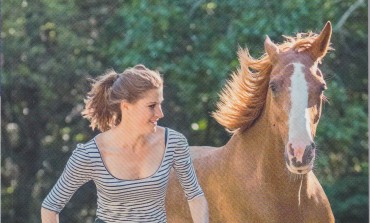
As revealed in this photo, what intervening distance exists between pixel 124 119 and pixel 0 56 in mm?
2693

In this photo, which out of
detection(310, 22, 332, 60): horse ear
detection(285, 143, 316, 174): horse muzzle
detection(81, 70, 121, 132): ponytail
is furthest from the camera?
detection(310, 22, 332, 60): horse ear

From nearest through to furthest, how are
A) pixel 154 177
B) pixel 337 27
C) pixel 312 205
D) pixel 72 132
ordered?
1. pixel 154 177
2. pixel 312 205
3. pixel 337 27
4. pixel 72 132

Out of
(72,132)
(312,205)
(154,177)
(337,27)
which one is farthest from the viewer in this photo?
(72,132)

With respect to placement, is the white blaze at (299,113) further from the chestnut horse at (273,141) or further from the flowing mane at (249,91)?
the flowing mane at (249,91)

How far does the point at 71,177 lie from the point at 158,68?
2338 millimetres

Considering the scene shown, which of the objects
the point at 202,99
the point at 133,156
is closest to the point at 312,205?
the point at 133,156

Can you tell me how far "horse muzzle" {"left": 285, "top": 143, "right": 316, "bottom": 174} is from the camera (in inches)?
106

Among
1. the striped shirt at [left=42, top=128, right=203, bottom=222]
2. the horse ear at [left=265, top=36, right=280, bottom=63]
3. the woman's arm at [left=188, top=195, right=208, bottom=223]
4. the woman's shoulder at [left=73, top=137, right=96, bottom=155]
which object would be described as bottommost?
the woman's arm at [left=188, top=195, right=208, bottom=223]

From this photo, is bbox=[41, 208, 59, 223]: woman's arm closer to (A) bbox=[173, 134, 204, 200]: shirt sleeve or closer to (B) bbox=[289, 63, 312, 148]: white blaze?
(A) bbox=[173, 134, 204, 200]: shirt sleeve

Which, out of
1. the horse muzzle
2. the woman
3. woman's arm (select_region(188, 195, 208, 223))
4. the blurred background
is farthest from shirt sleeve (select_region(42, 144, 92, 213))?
the blurred background

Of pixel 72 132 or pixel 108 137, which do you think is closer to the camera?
pixel 108 137

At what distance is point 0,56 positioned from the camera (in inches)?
191

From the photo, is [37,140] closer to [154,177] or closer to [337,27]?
[337,27]

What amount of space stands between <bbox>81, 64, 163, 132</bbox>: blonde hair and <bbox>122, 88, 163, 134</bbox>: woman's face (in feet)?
0.04
